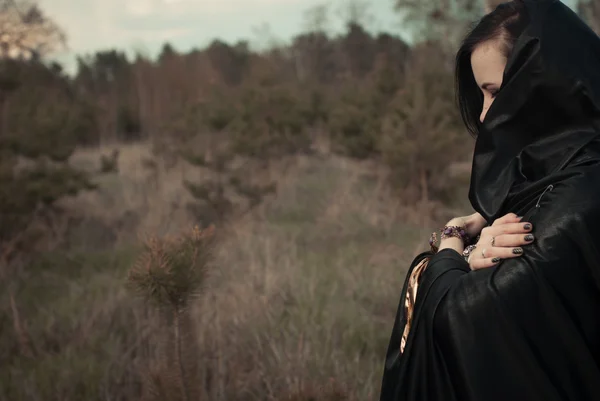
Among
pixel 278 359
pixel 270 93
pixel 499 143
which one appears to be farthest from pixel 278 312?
pixel 270 93

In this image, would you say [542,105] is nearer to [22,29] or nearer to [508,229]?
[508,229]

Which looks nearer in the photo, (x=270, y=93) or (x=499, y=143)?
(x=499, y=143)

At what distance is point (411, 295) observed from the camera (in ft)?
4.23

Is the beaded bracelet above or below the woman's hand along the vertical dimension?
below

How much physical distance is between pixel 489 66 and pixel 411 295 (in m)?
0.49

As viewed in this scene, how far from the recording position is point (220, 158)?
24.2 feet

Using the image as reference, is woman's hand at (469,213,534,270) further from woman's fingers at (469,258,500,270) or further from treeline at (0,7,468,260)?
treeline at (0,7,468,260)

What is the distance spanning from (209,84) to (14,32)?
14.2ft

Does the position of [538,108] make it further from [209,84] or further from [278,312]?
[209,84]

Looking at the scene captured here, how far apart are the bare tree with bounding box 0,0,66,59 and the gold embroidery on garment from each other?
903 cm

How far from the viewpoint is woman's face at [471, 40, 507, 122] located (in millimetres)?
1188

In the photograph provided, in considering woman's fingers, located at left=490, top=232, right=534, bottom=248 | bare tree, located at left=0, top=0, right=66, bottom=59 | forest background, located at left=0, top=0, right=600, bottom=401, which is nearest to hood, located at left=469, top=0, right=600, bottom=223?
woman's fingers, located at left=490, top=232, right=534, bottom=248

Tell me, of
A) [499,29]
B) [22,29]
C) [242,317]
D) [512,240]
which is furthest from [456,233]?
[22,29]

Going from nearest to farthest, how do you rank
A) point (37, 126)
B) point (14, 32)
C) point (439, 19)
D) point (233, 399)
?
point (233, 399)
point (37, 126)
point (14, 32)
point (439, 19)
